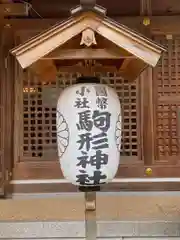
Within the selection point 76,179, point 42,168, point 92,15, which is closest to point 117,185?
point 42,168

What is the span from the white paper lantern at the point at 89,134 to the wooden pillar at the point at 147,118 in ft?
9.52

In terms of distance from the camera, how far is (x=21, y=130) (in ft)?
22.0

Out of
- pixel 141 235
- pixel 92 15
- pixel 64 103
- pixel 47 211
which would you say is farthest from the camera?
pixel 47 211

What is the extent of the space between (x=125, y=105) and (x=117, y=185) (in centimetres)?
120

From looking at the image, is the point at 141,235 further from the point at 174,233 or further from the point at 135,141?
the point at 135,141

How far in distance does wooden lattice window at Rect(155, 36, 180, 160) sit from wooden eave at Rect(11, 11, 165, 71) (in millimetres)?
3169

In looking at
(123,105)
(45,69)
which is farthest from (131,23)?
(45,69)

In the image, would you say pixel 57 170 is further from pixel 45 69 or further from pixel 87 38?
pixel 87 38

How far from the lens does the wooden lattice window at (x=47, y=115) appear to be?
22.1ft

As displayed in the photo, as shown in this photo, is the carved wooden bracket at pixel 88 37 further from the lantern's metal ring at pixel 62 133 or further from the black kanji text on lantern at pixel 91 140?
the lantern's metal ring at pixel 62 133

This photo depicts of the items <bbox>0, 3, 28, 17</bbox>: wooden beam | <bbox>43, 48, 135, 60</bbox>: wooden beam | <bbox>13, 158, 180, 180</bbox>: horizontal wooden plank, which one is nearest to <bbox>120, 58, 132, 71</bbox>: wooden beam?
<bbox>43, 48, 135, 60</bbox>: wooden beam

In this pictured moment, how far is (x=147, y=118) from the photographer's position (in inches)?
262

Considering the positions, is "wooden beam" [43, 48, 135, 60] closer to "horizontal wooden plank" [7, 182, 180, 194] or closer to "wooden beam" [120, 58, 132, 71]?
"wooden beam" [120, 58, 132, 71]

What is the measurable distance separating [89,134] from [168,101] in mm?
3252
